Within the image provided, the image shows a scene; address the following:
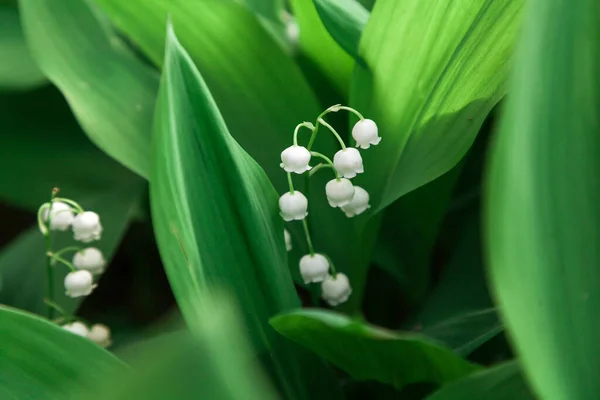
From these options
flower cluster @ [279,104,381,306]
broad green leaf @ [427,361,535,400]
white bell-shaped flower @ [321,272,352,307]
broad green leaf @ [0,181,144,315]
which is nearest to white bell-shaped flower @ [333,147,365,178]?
flower cluster @ [279,104,381,306]

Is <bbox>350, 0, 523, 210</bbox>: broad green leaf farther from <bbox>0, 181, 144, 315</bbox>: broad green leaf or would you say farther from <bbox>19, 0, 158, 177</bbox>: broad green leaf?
<bbox>0, 181, 144, 315</bbox>: broad green leaf

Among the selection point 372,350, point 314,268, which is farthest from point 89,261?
point 372,350

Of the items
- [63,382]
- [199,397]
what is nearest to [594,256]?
[199,397]

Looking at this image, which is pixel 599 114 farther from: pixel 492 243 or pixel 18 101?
pixel 18 101

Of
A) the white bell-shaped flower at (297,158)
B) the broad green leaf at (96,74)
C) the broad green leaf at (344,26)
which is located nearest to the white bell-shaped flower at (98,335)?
the broad green leaf at (96,74)

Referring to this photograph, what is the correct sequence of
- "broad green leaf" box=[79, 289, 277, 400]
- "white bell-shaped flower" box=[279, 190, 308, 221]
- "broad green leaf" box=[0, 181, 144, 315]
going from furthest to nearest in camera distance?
1. "broad green leaf" box=[0, 181, 144, 315]
2. "white bell-shaped flower" box=[279, 190, 308, 221]
3. "broad green leaf" box=[79, 289, 277, 400]

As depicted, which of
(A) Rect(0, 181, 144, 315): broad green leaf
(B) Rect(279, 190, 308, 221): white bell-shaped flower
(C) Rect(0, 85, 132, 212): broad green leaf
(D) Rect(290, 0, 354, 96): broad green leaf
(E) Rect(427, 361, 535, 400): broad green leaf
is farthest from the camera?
(C) Rect(0, 85, 132, 212): broad green leaf

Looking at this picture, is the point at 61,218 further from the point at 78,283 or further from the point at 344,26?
the point at 344,26
